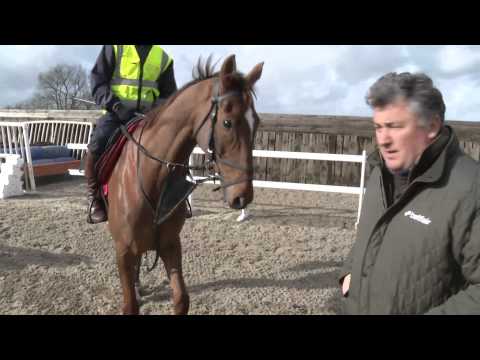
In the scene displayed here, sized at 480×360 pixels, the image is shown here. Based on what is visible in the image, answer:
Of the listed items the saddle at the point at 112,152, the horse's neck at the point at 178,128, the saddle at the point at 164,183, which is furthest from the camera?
the saddle at the point at 112,152

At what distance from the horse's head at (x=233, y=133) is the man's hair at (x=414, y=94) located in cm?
113

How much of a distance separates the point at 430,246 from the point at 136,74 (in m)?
3.22

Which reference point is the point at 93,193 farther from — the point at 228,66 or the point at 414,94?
the point at 414,94

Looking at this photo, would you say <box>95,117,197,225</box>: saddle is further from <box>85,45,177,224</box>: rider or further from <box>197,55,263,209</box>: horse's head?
<box>197,55,263,209</box>: horse's head

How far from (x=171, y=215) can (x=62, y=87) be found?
28479mm

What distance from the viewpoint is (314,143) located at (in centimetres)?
1023

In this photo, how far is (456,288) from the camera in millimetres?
A: 1416

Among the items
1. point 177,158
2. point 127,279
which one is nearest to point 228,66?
point 177,158

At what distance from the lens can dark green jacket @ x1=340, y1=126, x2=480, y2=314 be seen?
1.31 m

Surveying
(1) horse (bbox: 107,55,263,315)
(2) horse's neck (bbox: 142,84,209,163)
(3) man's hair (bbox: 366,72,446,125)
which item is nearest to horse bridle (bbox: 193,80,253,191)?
(1) horse (bbox: 107,55,263,315)

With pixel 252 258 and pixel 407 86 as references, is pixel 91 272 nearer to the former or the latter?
pixel 252 258

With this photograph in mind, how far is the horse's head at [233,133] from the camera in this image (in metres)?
2.50

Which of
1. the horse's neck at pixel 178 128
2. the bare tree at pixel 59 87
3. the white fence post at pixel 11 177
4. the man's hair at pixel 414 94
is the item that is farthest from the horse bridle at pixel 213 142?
the bare tree at pixel 59 87

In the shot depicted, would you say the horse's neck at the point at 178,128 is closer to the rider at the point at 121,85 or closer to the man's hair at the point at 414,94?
the rider at the point at 121,85
